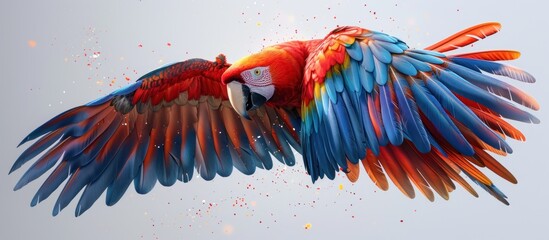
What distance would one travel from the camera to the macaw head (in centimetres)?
188

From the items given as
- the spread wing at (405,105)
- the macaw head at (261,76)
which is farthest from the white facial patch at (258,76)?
the spread wing at (405,105)

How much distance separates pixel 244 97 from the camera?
195cm

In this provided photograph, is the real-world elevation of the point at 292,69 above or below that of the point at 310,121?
above

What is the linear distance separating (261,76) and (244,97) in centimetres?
9

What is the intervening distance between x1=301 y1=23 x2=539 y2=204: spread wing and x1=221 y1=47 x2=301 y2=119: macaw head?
6cm

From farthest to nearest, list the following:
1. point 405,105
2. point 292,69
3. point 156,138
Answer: point 156,138 < point 292,69 < point 405,105

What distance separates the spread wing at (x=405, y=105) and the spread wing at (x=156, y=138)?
1.07 ft

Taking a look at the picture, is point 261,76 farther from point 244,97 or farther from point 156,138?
point 156,138

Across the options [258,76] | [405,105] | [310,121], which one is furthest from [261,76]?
[405,105]

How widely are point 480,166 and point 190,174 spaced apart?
33.1 inches

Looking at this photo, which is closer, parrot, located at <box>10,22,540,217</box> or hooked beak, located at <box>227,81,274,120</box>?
parrot, located at <box>10,22,540,217</box>

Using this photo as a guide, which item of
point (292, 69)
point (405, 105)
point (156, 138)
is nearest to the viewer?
point (405, 105)

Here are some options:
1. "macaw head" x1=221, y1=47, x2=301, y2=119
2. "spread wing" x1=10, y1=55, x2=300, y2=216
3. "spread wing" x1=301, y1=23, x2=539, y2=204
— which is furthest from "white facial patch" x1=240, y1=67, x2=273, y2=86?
"spread wing" x1=10, y1=55, x2=300, y2=216

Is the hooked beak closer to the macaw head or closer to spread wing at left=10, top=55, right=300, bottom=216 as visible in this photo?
the macaw head
